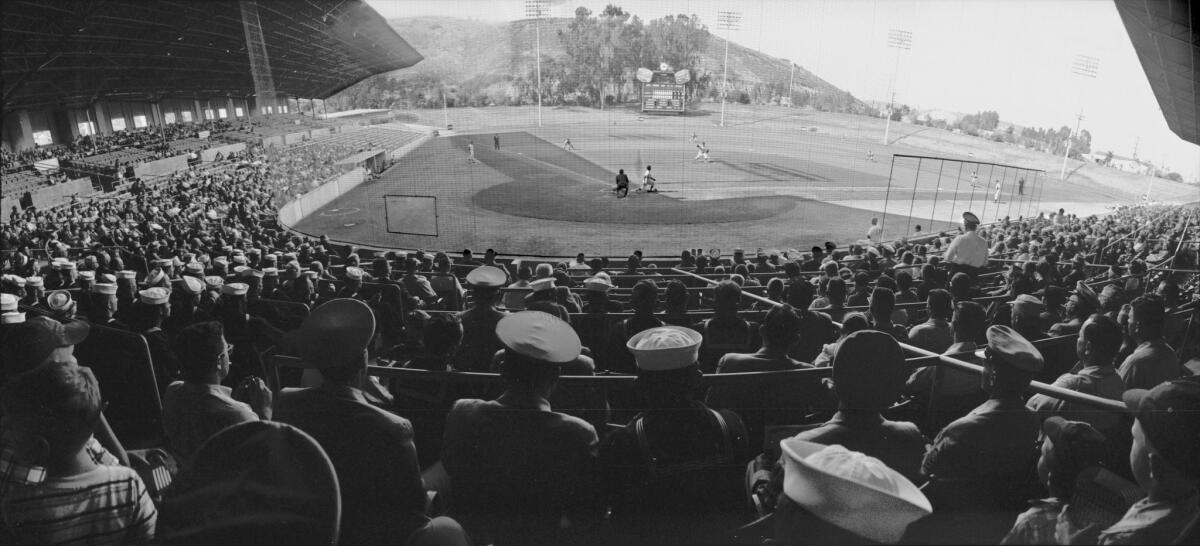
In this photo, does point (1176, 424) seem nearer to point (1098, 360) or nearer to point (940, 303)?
point (1098, 360)

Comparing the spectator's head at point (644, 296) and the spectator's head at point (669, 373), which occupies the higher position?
the spectator's head at point (669, 373)

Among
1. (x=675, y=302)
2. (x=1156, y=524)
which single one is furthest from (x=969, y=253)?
(x=1156, y=524)

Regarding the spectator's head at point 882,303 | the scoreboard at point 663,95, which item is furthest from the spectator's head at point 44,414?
the scoreboard at point 663,95

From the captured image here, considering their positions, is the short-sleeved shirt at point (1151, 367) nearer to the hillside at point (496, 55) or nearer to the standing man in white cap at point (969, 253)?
the standing man in white cap at point (969, 253)

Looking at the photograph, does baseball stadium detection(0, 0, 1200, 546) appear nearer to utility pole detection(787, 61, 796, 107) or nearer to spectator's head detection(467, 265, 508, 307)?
spectator's head detection(467, 265, 508, 307)

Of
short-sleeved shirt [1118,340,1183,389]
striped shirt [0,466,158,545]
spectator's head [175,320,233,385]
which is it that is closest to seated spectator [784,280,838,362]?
short-sleeved shirt [1118,340,1183,389]

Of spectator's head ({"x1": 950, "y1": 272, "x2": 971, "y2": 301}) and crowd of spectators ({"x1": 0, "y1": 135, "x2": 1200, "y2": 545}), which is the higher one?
crowd of spectators ({"x1": 0, "y1": 135, "x2": 1200, "y2": 545})

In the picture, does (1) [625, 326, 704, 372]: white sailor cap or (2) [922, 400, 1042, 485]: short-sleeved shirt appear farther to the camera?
(1) [625, 326, 704, 372]: white sailor cap
